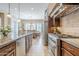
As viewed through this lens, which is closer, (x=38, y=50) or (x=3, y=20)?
(x=3, y=20)

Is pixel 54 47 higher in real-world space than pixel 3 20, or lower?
lower

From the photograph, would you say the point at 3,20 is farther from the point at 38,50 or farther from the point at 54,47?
the point at 54,47

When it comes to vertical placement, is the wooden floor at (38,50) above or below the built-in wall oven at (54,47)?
below

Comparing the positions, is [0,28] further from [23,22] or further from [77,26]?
[77,26]

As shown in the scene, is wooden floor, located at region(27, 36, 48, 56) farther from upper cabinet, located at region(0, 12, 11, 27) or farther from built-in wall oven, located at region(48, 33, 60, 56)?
upper cabinet, located at region(0, 12, 11, 27)

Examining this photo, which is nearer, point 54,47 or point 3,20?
point 3,20

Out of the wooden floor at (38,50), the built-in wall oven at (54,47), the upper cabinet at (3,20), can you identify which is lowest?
the wooden floor at (38,50)

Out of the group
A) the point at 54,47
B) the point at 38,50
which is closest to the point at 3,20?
the point at 38,50

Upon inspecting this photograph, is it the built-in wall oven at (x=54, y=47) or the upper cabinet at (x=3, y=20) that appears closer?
the built-in wall oven at (x=54, y=47)

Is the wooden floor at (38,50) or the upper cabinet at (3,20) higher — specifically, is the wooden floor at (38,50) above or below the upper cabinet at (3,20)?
below

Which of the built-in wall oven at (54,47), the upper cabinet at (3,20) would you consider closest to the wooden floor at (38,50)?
the built-in wall oven at (54,47)

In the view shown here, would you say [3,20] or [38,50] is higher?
[3,20]

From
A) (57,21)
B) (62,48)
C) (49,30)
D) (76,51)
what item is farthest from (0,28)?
(49,30)

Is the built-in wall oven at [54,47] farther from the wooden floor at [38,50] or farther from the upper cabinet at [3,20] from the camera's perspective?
the upper cabinet at [3,20]
